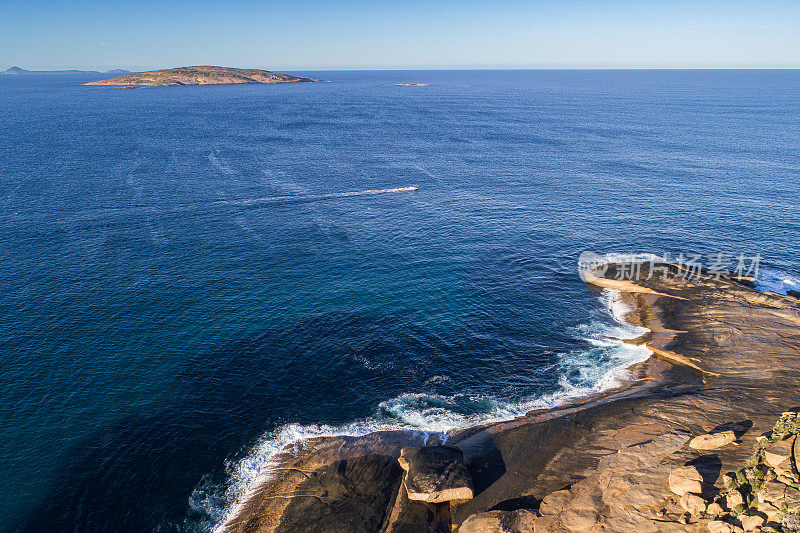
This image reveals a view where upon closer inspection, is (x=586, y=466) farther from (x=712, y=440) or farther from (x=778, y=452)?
(x=778, y=452)

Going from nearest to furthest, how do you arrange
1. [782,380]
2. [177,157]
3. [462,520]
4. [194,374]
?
1. [462,520]
2. [782,380]
3. [194,374]
4. [177,157]

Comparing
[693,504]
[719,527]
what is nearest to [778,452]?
[693,504]

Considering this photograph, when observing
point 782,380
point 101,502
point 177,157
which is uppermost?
point 177,157

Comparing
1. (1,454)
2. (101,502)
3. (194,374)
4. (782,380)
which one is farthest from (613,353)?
(1,454)

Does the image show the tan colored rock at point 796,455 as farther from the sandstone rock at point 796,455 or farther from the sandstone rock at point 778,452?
the sandstone rock at point 778,452

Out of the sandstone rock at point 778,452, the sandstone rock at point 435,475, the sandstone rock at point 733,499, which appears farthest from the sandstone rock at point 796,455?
the sandstone rock at point 435,475

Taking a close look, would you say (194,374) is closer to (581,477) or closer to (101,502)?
(101,502)

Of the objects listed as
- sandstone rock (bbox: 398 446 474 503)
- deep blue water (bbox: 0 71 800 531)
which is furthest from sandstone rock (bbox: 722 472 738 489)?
sandstone rock (bbox: 398 446 474 503)

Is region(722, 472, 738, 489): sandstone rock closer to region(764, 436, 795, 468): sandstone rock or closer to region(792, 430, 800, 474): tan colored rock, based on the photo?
region(764, 436, 795, 468): sandstone rock
